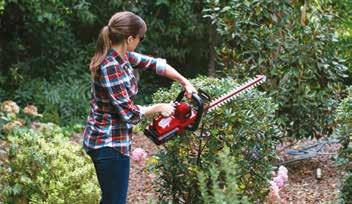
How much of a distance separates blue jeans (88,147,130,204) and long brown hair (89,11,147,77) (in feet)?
1.43

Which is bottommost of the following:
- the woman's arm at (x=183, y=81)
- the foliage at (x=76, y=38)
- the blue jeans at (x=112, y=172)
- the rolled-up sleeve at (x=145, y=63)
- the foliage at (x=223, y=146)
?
the blue jeans at (x=112, y=172)

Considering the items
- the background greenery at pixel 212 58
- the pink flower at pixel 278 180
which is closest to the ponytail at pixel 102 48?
the background greenery at pixel 212 58

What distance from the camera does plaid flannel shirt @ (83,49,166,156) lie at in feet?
11.8

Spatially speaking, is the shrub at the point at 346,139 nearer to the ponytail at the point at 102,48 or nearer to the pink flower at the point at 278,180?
the pink flower at the point at 278,180

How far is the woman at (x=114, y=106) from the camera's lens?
3.62 m

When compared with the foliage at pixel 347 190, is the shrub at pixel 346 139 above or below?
above

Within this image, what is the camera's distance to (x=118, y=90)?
11.8ft

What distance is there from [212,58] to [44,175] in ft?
18.5

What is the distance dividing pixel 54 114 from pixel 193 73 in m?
2.64

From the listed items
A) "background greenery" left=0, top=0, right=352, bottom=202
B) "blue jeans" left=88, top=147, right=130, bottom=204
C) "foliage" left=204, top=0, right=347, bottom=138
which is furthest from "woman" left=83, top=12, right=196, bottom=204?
"foliage" left=204, top=0, right=347, bottom=138

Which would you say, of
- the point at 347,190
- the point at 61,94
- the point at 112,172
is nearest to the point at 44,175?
the point at 112,172

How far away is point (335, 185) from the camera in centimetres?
589

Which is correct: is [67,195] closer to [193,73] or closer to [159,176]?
[159,176]

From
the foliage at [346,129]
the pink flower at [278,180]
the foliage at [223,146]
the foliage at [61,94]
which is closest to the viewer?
the foliage at [223,146]
